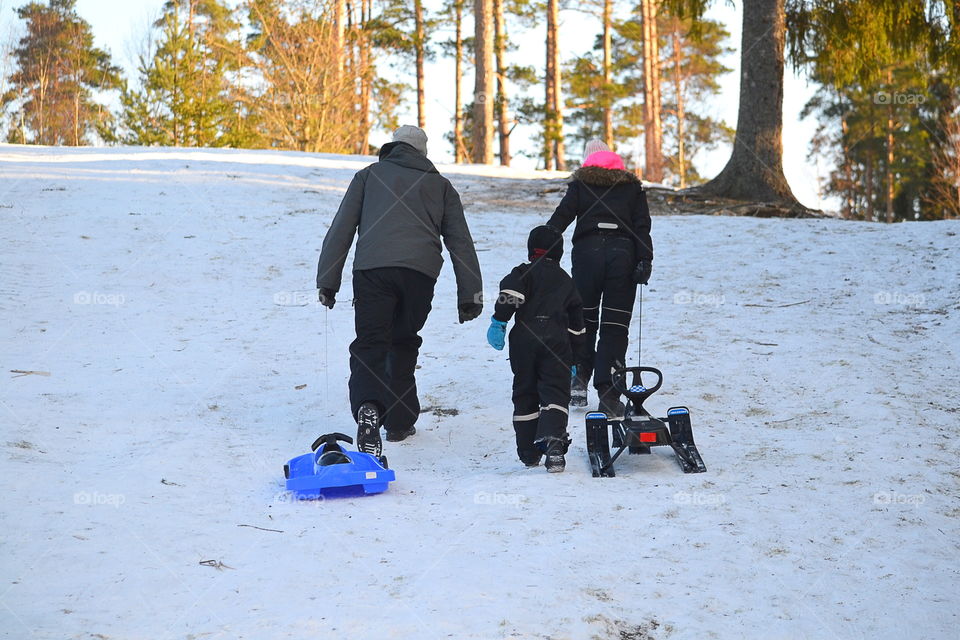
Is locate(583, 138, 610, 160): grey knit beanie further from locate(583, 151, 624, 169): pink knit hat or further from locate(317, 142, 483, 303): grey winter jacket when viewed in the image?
locate(317, 142, 483, 303): grey winter jacket

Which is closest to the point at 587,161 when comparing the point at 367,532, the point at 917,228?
the point at 367,532

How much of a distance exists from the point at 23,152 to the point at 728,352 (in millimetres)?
12336

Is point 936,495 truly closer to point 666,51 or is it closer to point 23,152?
point 23,152

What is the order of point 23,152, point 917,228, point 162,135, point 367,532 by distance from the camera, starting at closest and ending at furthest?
point 367,532 < point 917,228 < point 23,152 < point 162,135

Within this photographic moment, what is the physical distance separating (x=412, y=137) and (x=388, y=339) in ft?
4.51

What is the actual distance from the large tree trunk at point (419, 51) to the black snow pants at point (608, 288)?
2335 centimetres

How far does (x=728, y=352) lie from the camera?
24.9 ft

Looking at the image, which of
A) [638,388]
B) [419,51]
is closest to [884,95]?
[419,51]
